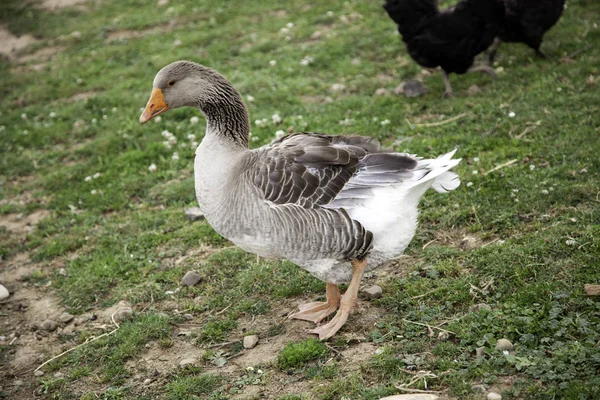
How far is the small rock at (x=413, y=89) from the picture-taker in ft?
26.1

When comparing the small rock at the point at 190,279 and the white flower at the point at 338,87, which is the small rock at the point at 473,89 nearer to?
the white flower at the point at 338,87

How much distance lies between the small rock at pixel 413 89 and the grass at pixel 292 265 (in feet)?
0.43

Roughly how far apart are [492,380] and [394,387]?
1.87ft

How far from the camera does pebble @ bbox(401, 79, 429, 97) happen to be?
7.96 m

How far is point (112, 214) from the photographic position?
6.87m

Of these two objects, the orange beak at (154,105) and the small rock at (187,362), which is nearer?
the small rock at (187,362)

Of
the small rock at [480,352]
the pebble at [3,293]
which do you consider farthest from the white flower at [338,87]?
the small rock at [480,352]

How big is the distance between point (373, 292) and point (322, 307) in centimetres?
42

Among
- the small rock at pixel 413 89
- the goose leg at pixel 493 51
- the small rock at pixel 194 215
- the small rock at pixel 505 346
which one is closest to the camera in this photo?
the small rock at pixel 505 346

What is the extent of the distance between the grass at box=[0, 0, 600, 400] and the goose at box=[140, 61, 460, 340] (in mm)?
567

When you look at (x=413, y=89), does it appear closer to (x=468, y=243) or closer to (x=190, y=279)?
(x=468, y=243)

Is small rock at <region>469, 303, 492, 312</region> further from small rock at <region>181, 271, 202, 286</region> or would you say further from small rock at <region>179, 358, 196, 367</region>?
small rock at <region>181, 271, 202, 286</region>

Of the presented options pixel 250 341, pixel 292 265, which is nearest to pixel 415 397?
pixel 250 341

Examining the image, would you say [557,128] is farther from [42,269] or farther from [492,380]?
[42,269]
